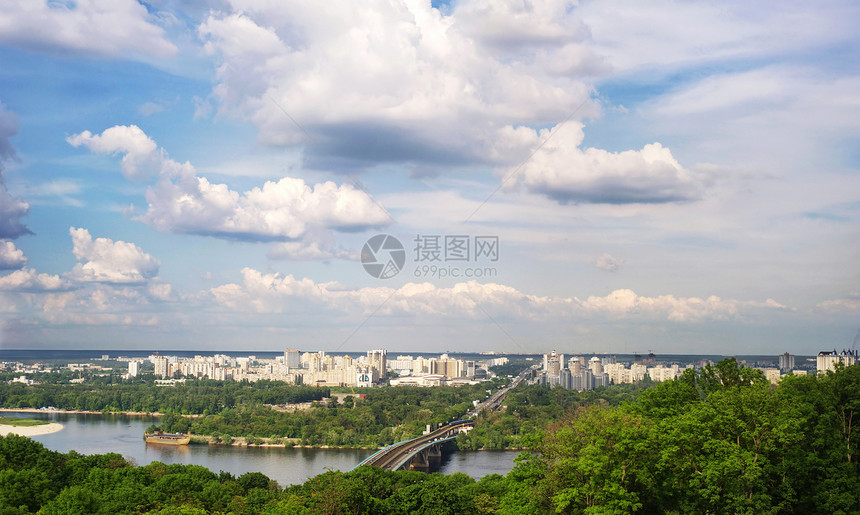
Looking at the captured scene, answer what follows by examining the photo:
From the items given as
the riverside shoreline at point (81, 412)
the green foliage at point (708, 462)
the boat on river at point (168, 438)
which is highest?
the green foliage at point (708, 462)

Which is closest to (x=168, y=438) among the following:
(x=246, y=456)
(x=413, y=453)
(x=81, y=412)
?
(x=246, y=456)

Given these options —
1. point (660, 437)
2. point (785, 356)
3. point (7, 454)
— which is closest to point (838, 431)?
point (660, 437)

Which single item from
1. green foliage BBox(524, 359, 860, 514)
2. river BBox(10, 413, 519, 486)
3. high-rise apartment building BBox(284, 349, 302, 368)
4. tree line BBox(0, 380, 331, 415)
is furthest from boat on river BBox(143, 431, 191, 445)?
high-rise apartment building BBox(284, 349, 302, 368)

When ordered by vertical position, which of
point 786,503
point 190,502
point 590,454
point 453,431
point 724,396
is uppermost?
point 724,396

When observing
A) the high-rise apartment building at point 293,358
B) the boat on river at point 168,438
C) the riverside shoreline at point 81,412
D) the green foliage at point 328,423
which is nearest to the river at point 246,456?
the boat on river at point 168,438

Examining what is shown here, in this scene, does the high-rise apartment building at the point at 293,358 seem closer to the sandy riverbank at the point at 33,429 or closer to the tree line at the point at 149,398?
the tree line at the point at 149,398

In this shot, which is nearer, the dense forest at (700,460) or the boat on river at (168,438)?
the dense forest at (700,460)

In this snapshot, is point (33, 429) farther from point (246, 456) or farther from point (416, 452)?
point (416, 452)

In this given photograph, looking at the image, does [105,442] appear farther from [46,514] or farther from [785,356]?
[785,356]
